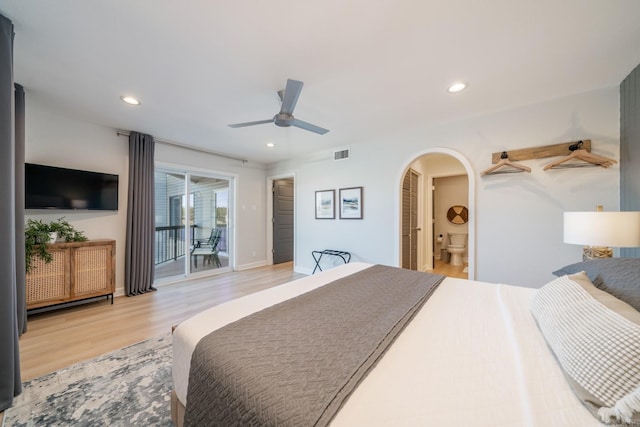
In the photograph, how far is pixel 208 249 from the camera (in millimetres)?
4848

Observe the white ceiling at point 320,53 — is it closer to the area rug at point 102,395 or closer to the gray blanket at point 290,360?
the gray blanket at point 290,360

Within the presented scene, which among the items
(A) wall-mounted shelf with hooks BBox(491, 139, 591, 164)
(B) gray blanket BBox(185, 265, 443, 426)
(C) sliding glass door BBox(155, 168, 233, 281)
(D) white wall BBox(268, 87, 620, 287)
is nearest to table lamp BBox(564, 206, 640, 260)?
(D) white wall BBox(268, 87, 620, 287)

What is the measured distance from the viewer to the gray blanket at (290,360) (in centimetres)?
69

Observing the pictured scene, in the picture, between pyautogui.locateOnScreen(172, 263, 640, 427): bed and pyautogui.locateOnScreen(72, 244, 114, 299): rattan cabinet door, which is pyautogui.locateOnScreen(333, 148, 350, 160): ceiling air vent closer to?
pyautogui.locateOnScreen(172, 263, 640, 427): bed

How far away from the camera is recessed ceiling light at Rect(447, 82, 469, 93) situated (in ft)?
7.48

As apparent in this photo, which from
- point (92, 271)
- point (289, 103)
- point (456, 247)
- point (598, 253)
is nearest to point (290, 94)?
point (289, 103)

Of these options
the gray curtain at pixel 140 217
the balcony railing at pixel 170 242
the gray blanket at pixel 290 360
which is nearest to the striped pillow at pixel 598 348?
the gray blanket at pixel 290 360

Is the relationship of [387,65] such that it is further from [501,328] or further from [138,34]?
[501,328]

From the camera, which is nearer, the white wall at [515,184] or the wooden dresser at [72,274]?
the white wall at [515,184]

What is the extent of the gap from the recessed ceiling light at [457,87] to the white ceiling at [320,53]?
0.06 m

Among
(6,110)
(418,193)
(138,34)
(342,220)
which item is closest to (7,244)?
(6,110)

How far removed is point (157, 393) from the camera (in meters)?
1.59

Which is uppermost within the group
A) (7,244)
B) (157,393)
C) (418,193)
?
(418,193)

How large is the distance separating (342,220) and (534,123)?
9.22ft
